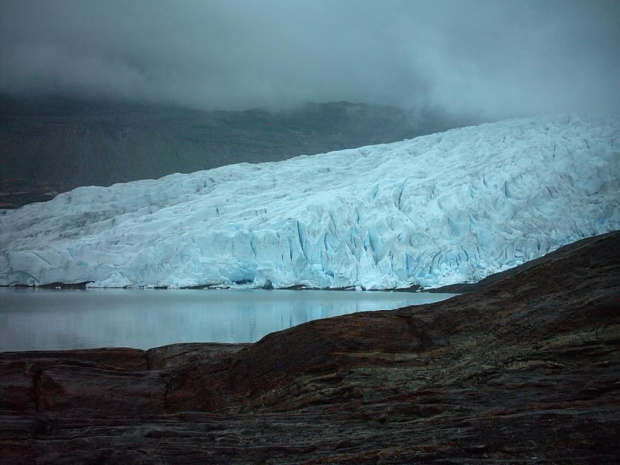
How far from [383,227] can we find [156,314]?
13.4m

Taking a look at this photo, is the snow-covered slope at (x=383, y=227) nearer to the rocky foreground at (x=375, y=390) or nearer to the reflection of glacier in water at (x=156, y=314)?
the reflection of glacier in water at (x=156, y=314)

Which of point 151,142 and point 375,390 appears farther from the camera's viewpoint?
point 151,142

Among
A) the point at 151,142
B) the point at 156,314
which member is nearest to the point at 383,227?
the point at 156,314

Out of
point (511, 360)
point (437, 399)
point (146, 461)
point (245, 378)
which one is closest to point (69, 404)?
point (245, 378)

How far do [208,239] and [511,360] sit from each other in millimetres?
29447

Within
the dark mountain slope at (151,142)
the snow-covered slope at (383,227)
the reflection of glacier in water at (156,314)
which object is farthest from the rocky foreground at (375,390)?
the dark mountain slope at (151,142)

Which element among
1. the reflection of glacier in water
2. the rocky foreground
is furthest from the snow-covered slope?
the rocky foreground

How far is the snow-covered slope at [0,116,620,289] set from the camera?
31.6m

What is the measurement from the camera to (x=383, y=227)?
32344 mm

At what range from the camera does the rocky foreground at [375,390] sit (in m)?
3.39

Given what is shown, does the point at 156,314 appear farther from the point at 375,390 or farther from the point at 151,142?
the point at 151,142

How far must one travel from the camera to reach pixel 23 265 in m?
35.2

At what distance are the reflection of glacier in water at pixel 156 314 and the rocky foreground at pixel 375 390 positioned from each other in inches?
357

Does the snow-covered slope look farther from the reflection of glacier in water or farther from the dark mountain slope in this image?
the dark mountain slope
